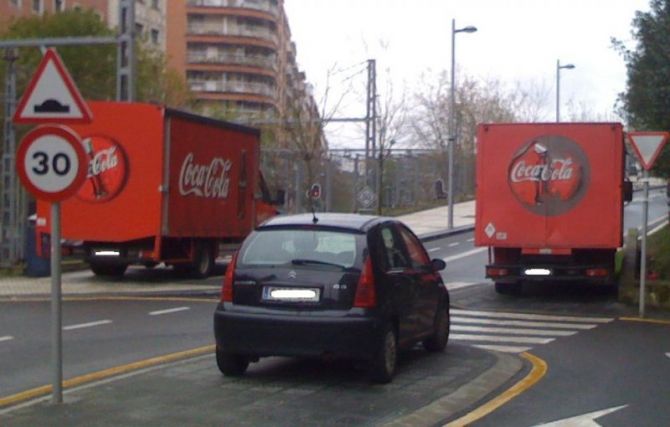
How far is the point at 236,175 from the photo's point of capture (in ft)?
89.2

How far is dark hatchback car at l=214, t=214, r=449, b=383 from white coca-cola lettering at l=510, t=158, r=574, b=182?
9.85 metres

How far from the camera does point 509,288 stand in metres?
22.8

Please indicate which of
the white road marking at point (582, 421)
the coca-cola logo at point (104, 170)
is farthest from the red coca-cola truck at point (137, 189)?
the white road marking at point (582, 421)

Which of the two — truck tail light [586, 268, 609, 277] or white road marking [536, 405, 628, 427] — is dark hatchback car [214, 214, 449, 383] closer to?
white road marking [536, 405, 628, 427]

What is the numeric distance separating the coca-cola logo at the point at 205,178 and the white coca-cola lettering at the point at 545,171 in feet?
21.9

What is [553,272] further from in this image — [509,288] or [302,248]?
[302,248]

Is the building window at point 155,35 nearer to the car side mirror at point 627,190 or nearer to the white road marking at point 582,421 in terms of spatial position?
the car side mirror at point 627,190

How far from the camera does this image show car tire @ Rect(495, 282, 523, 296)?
2270cm

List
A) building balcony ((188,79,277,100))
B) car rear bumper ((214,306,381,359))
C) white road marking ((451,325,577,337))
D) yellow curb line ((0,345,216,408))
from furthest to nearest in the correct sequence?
building balcony ((188,79,277,100)) → white road marking ((451,325,577,337)) → car rear bumper ((214,306,381,359)) → yellow curb line ((0,345,216,408))

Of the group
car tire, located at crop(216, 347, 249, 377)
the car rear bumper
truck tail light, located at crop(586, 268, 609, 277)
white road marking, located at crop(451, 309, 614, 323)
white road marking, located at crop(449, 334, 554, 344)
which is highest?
the car rear bumper

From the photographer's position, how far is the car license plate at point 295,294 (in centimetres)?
1105

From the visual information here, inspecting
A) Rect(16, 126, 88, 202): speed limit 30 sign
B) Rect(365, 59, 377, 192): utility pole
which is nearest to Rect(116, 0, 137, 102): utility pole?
Rect(16, 126, 88, 202): speed limit 30 sign

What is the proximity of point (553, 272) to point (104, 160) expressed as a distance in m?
8.72

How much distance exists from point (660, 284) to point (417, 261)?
27.8ft
